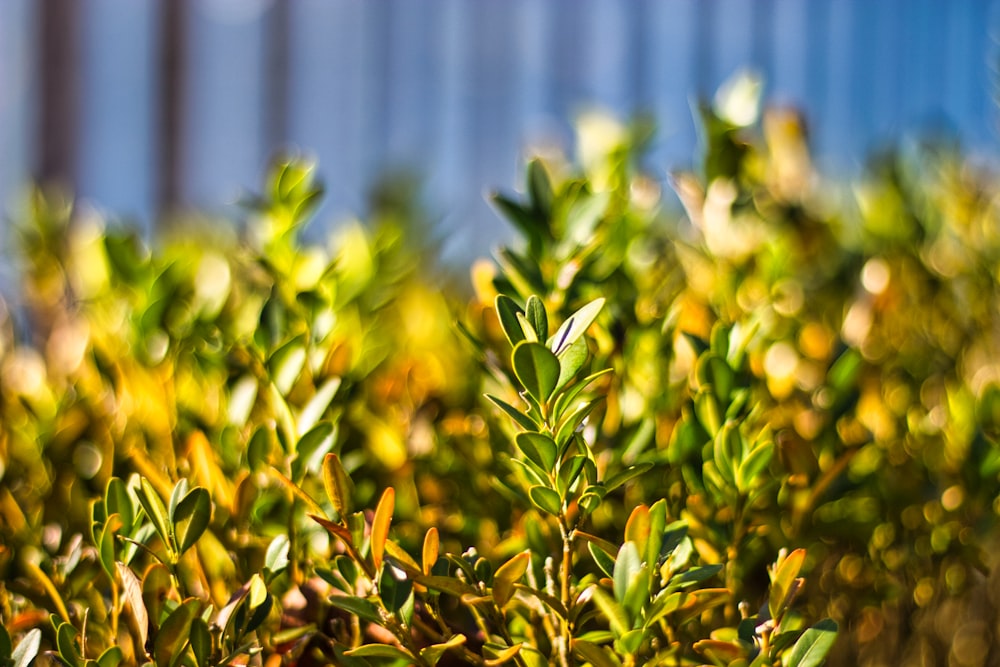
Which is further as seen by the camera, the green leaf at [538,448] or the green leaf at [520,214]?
the green leaf at [520,214]

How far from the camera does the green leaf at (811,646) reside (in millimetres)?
418

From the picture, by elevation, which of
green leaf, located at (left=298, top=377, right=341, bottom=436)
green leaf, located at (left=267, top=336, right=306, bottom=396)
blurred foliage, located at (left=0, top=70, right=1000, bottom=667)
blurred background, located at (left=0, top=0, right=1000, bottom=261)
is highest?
green leaf, located at (left=267, top=336, right=306, bottom=396)

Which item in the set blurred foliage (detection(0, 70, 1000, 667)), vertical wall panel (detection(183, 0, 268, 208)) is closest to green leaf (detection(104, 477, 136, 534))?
blurred foliage (detection(0, 70, 1000, 667))

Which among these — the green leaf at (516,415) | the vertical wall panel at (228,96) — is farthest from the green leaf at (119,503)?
the vertical wall panel at (228,96)

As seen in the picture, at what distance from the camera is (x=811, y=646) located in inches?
16.6

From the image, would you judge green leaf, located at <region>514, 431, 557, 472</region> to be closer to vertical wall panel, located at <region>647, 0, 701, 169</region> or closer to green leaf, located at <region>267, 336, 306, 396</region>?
green leaf, located at <region>267, 336, 306, 396</region>

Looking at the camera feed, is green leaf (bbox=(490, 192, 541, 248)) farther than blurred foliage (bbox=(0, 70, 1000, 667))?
Yes

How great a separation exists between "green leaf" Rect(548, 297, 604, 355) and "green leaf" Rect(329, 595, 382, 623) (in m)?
0.15

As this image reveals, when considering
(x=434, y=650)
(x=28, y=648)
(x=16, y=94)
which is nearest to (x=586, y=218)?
(x=434, y=650)

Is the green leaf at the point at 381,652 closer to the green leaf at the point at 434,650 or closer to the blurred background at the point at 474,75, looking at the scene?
the green leaf at the point at 434,650

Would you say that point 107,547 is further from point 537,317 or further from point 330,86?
point 330,86

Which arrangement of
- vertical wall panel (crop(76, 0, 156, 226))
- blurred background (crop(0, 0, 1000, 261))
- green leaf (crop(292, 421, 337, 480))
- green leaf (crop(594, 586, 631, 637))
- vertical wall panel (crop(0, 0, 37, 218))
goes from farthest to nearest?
blurred background (crop(0, 0, 1000, 261)) → vertical wall panel (crop(76, 0, 156, 226)) → vertical wall panel (crop(0, 0, 37, 218)) → green leaf (crop(292, 421, 337, 480)) → green leaf (crop(594, 586, 631, 637))

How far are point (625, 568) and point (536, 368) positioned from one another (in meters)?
0.10

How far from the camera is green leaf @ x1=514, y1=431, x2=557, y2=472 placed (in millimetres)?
409
